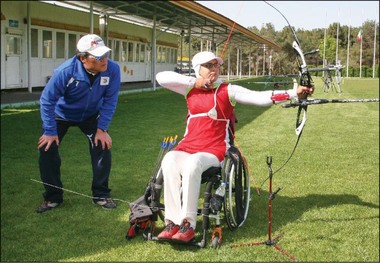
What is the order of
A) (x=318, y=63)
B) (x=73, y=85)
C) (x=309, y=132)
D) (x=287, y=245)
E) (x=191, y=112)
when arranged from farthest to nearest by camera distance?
1. (x=309, y=132)
2. (x=287, y=245)
3. (x=191, y=112)
4. (x=73, y=85)
5. (x=318, y=63)

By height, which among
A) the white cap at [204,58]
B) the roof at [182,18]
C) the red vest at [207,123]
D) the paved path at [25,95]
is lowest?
the red vest at [207,123]

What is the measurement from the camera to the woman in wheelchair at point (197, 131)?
1.78m

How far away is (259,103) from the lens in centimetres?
163

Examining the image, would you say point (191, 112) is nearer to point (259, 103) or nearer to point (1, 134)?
point (259, 103)

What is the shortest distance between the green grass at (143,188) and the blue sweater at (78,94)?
141mm

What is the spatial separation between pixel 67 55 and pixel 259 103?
639 mm

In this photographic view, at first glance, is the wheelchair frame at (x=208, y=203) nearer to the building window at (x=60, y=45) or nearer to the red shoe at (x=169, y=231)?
the red shoe at (x=169, y=231)

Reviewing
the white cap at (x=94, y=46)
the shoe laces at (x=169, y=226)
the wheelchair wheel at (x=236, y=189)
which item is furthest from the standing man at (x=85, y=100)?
the wheelchair wheel at (x=236, y=189)

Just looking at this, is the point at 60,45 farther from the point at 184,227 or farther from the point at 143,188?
the point at 143,188

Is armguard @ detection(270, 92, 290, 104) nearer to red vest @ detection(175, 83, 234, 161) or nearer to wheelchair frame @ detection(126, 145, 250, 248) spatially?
red vest @ detection(175, 83, 234, 161)

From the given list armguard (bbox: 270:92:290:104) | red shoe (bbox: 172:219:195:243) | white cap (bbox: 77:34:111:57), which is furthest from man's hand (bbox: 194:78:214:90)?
red shoe (bbox: 172:219:195:243)

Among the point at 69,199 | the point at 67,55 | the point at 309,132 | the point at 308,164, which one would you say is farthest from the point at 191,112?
the point at 309,132

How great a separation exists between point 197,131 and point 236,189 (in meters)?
0.64

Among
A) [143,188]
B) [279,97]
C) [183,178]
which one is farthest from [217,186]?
[279,97]
